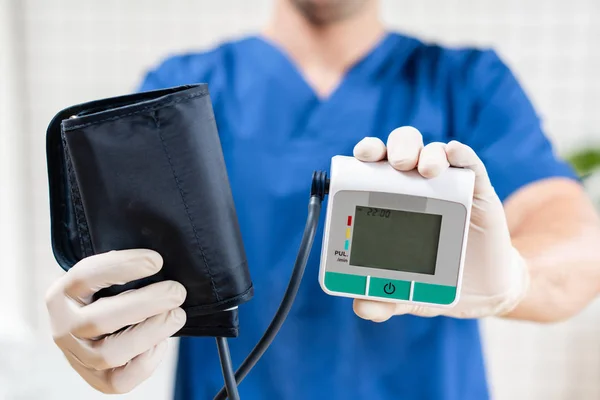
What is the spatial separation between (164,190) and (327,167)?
457 millimetres

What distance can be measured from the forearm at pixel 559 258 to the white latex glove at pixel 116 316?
45cm

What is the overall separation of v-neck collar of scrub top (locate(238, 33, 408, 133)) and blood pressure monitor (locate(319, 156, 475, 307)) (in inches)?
Answer: 16.3

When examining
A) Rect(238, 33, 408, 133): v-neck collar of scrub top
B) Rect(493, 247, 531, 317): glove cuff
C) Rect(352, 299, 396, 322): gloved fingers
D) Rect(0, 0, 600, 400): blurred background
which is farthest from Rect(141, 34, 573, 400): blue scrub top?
Rect(0, 0, 600, 400): blurred background

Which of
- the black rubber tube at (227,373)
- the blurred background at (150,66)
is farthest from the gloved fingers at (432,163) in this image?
the blurred background at (150,66)

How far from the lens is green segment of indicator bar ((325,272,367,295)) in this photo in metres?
0.45

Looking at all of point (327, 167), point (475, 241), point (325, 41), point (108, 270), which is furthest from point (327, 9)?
point (108, 270)

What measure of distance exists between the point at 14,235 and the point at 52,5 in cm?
61

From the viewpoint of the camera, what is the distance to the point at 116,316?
1.45ft

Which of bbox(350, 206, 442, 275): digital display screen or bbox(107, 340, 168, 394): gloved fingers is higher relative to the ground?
bbox(350, 206, 442, 275): digital display screen

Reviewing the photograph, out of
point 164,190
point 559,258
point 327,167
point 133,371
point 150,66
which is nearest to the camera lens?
point 164,190

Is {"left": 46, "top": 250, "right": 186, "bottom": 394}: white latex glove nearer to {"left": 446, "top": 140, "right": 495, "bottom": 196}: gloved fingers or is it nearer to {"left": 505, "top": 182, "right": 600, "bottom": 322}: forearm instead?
{"left": 446, "top": 140, "right": 495, "bottom": 196}: gloved fingers

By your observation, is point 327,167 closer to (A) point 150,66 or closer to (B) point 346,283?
(B) point 346,283

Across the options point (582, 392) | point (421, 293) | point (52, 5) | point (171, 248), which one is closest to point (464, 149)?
point (421, 293)

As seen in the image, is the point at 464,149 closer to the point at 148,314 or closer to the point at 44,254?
the point at 148,314
